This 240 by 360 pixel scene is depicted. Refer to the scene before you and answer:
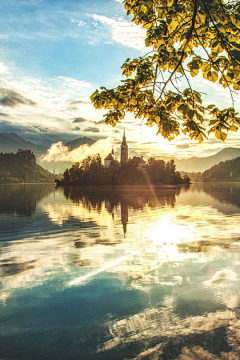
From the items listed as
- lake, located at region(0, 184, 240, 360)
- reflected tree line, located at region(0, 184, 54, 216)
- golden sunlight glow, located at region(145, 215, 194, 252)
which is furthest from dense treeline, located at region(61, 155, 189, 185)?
lake, located at region(0, 184, 240, 360)

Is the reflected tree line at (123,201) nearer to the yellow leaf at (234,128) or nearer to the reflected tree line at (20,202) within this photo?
the reflected tree line at (20,202)

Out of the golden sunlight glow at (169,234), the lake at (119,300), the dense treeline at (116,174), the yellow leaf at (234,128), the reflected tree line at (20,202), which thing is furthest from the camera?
the dense treeline at (116,174)

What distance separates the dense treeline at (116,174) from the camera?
551 feet

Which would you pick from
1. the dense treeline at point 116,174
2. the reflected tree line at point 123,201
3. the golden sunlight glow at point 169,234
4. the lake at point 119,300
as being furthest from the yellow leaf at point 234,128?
the dense treeline at point 116,174

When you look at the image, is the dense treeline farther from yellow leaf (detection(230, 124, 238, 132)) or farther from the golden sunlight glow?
yellow leaf (detection(230, 124, 238, 132))

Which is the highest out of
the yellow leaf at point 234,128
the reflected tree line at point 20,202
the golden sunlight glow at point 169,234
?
the yellow leaf at point 234,128

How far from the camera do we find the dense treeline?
16788cm

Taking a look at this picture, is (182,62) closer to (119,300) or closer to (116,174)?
(119,300)

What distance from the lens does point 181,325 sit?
643 centimetres

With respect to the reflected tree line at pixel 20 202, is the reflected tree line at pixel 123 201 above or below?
below

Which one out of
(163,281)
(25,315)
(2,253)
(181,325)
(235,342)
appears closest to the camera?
(235,342)

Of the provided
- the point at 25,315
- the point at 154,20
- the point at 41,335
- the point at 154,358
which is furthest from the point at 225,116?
the point at 25,315

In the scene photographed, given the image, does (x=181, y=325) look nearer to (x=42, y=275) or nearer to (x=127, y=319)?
(x=127, y=319)

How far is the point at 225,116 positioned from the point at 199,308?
17.3 ft
